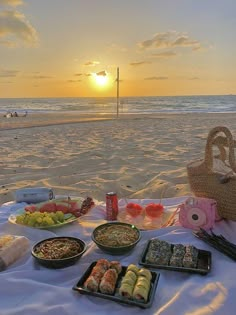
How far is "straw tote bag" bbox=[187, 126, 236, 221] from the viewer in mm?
2357

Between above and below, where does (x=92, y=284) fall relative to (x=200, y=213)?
below

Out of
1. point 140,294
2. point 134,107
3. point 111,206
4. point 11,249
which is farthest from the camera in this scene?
point 134,107

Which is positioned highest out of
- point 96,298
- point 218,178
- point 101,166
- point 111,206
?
point 218,178

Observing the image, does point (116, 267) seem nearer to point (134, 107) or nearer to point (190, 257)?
point (190, 257)

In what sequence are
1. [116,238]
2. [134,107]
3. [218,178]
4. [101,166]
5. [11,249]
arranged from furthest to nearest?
[134,107]
[101,166]
[218,178]
[116,238]
[11,249]

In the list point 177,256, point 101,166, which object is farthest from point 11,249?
point 101,166

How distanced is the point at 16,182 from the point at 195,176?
320 centimetres

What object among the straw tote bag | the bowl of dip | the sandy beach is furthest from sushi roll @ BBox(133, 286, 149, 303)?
the sandy beach

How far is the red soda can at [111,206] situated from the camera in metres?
2.52

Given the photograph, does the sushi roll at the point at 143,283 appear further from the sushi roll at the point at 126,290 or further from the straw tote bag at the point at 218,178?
the straw tote bag at the point at 218,178

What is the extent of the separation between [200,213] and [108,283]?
36.9 inches

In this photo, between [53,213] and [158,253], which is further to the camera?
[53,213]

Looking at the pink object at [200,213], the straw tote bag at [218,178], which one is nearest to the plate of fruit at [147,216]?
the pink object at [200,213]

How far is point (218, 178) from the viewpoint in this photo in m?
A: 2.41
